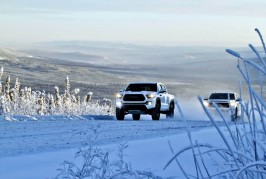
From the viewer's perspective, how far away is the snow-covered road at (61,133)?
16.5m

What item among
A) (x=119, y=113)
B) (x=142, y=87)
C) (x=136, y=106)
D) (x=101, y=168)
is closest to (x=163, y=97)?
(x=142, y=87)

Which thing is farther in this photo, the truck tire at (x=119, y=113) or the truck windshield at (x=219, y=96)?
the truck windshield at (x=219, y=96)

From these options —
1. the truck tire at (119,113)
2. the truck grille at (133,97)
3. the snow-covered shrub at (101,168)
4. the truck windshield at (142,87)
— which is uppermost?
the truck windshield at (142,87)

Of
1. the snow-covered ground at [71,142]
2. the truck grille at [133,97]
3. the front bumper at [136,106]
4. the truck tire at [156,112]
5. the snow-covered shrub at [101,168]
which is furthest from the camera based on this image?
the truck tire at [156,112]

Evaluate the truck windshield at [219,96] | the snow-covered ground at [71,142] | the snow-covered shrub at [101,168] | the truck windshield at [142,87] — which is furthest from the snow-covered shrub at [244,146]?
the truck windshield at [219,96]

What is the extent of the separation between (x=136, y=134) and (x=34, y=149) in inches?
200

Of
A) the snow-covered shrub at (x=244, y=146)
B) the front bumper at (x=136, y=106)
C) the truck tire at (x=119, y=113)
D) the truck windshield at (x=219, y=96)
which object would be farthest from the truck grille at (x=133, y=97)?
the snow-covered shrub at (x=244, y=146)

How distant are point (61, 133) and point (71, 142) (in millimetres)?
2871

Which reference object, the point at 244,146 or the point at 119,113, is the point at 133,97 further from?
the point at 244,146

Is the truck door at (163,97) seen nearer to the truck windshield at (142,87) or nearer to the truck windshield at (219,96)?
the truck windshield at (142,87)

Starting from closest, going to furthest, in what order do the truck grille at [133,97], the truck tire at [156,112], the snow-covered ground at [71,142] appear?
1. the snow-covered ground at [71,142]
2. the truck grille at [133,97]
3. the truck tire at [156,112]

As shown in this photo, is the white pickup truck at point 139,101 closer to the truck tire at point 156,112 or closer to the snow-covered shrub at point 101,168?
the truck tire at point 156,112

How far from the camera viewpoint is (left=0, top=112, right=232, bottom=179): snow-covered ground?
1015 centimetres

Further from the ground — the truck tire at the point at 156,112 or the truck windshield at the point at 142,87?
the truck windshield at the point at 142,87
